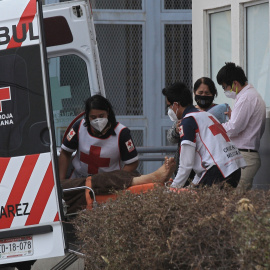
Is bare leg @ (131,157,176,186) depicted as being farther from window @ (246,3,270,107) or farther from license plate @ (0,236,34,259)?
window @ (246,3,270,107)

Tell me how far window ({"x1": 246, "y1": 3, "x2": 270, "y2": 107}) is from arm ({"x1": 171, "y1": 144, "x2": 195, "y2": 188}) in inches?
133

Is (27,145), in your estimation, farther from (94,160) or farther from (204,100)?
(204,100)

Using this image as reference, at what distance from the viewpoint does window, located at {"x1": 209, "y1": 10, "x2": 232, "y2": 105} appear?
10211 millimetres

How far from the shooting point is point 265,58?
941 centimetres

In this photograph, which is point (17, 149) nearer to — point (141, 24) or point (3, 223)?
point (3, 223)

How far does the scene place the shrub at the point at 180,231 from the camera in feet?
13.0

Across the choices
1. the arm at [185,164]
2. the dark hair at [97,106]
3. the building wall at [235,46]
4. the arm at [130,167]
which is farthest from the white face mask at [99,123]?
the building wall at [235,46]

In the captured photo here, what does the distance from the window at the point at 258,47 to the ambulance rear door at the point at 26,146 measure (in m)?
3.97

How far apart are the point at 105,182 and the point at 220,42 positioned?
4.20m

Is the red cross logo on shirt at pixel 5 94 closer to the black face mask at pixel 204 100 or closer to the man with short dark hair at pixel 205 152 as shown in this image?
the man with short dark hair at pixel 205 152

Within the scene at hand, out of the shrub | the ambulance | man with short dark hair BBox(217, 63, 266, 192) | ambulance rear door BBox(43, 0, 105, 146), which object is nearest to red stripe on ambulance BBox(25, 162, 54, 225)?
the ambulance

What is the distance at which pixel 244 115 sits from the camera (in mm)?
7941

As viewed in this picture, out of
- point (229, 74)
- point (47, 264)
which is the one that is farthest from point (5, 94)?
point (47, 264)

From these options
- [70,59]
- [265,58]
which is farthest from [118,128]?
[265,58]
